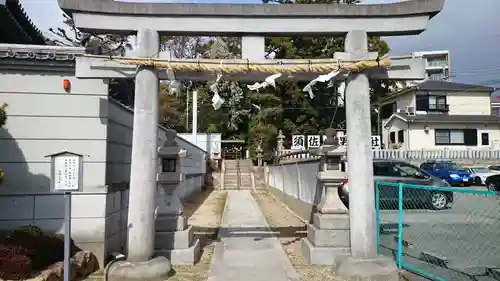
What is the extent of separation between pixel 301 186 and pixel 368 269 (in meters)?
7.52

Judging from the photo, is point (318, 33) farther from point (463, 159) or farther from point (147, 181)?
point (463, 159)

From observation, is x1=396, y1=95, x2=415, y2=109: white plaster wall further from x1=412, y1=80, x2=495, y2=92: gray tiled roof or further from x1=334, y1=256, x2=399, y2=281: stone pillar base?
x1=334, y1=256, x2=399, y2=281: stone pillar base

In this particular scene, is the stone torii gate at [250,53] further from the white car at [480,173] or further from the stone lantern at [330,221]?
the white car at [480,173]

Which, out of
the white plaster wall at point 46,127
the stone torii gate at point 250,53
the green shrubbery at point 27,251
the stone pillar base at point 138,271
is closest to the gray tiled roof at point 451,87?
the stone torii gate at point 250,53

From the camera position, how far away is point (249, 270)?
6.94 m

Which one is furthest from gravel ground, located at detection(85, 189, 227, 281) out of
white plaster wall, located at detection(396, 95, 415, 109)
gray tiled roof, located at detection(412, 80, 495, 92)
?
gray tiled roof, located at detection(412, 80, 495, 92)

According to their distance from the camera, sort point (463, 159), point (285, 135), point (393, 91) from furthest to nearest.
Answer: point (393, 91)
point (285, 135)
point (463, 159)

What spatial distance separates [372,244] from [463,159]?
94.6 ft

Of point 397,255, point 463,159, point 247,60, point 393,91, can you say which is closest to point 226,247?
point 397,255

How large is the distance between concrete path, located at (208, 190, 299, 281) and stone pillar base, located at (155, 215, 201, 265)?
0.51m

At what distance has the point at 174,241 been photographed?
732 centimetres

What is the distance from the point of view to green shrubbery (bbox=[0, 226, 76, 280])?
511 cm

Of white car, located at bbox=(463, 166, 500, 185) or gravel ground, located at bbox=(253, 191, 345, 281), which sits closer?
gravel ground, located at bbox=(253, 191, 345, 281)

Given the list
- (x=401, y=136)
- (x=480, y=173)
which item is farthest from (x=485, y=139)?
(x=480, y=173)
